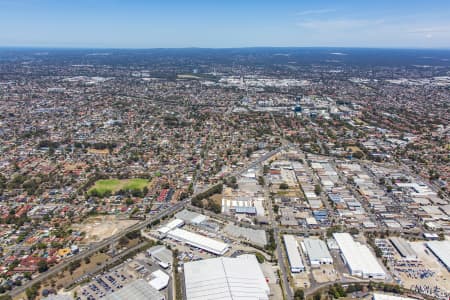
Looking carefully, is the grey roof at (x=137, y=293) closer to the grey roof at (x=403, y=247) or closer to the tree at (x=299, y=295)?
the tree at (x=299, y=295)

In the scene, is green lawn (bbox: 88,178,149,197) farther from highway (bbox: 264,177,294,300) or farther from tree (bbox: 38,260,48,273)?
highway (bbox: 264,177,294,300)

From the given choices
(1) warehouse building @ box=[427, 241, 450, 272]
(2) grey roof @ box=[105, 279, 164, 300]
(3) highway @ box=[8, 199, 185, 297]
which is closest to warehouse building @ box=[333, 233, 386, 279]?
(1) warehouse building @ box=[427, 241, 450, 272]

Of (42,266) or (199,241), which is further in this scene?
(199,241)

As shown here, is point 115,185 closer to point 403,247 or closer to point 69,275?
point 69,275

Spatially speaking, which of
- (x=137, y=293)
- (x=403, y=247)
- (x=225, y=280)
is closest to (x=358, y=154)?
(x=403, y=247)

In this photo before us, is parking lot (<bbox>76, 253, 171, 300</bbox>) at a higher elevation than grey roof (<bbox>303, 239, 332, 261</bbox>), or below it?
below

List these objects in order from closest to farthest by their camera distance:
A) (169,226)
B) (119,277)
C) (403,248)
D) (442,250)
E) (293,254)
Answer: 1. (119,277)
2. (293,254)
3. (442,250)
4. (403,248)
5. (169,226)
